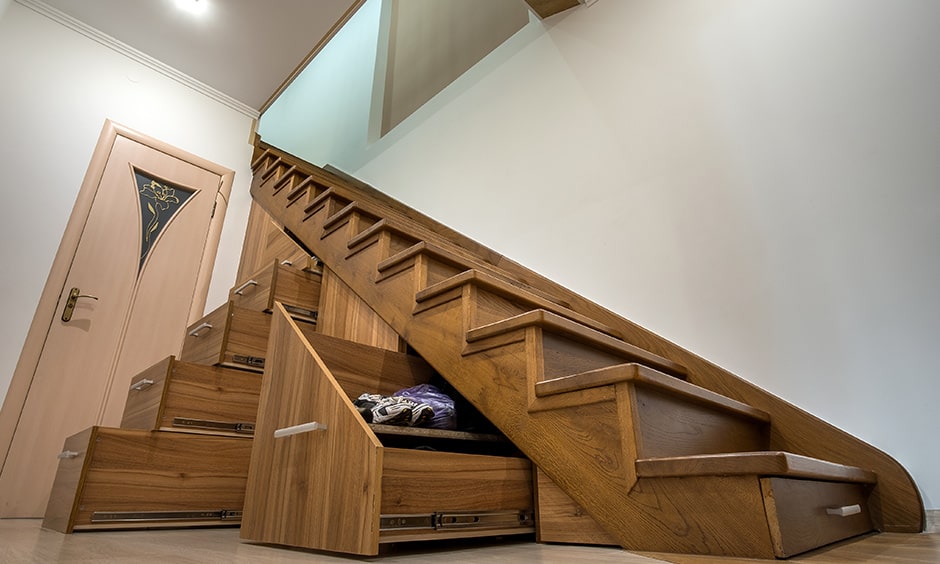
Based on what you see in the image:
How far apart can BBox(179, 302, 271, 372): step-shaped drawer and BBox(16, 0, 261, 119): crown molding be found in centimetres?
226

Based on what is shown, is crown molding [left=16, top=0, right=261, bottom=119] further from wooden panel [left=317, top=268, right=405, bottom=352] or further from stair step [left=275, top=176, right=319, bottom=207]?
wooden panel [left=317, top=268, right=405, bottom=352]

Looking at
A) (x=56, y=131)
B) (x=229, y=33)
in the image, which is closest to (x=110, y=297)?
(x=56, y=131)

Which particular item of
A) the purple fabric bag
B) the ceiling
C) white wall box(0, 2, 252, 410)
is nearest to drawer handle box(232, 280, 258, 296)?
the purple fabric bag

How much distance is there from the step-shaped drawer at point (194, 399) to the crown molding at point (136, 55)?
→ 7.80 ft

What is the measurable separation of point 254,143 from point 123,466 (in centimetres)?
262

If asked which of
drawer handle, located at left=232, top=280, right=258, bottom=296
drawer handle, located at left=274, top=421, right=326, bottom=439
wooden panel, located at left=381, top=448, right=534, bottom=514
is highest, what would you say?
drawer handle, located at left=232, top=280, right=258, bottom=296

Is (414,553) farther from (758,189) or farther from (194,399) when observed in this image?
(758,189)

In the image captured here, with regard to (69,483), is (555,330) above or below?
above

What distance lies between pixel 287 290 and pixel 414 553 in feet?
3.72

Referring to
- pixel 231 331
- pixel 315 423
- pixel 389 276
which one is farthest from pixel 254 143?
pixel 315 423

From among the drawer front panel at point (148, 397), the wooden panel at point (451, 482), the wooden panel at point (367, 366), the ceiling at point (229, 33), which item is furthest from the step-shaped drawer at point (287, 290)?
the ceiling at point (229, 33)

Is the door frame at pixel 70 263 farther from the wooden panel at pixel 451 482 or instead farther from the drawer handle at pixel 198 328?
the wooden panel at pixel 451 482

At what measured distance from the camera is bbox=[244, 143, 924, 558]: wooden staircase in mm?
738

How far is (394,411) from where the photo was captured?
1.01 meters
